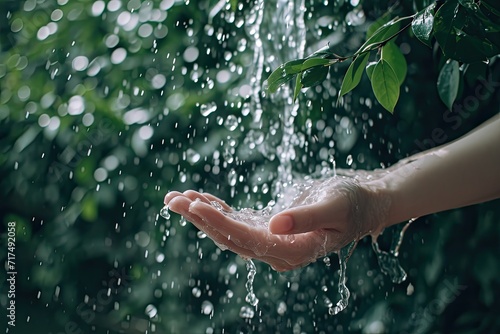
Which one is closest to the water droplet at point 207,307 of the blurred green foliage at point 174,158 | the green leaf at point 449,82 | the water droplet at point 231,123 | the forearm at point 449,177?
the blurred green foliage at point 174,158

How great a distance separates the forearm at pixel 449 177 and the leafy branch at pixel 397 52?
0.08 m

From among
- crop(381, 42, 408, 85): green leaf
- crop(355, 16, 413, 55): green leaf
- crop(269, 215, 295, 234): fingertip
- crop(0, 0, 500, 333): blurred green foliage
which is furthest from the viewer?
crop(0, 0, 500, 333): blurred green foliage

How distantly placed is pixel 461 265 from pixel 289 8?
72 centimetres

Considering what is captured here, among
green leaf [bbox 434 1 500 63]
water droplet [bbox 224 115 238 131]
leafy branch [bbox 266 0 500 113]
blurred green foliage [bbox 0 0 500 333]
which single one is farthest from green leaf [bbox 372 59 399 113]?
water droplet [bbox 224 115 238 131]

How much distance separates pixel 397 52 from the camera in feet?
2.78

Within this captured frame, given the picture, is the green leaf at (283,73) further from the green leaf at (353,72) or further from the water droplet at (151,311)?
the water droplet at (151,311)

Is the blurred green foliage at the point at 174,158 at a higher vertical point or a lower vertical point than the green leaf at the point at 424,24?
lower

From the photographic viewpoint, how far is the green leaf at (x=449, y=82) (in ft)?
3.06

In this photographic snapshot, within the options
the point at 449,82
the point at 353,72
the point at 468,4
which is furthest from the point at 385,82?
the point at 449,82

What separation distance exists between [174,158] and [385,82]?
3.32ft

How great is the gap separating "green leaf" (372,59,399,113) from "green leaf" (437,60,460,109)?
0.23 m

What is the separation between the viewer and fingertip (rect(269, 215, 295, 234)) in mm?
600

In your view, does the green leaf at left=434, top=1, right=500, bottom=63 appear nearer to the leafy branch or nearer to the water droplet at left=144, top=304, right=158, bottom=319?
the leafy branch

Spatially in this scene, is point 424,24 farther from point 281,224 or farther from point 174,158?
point 174,158
